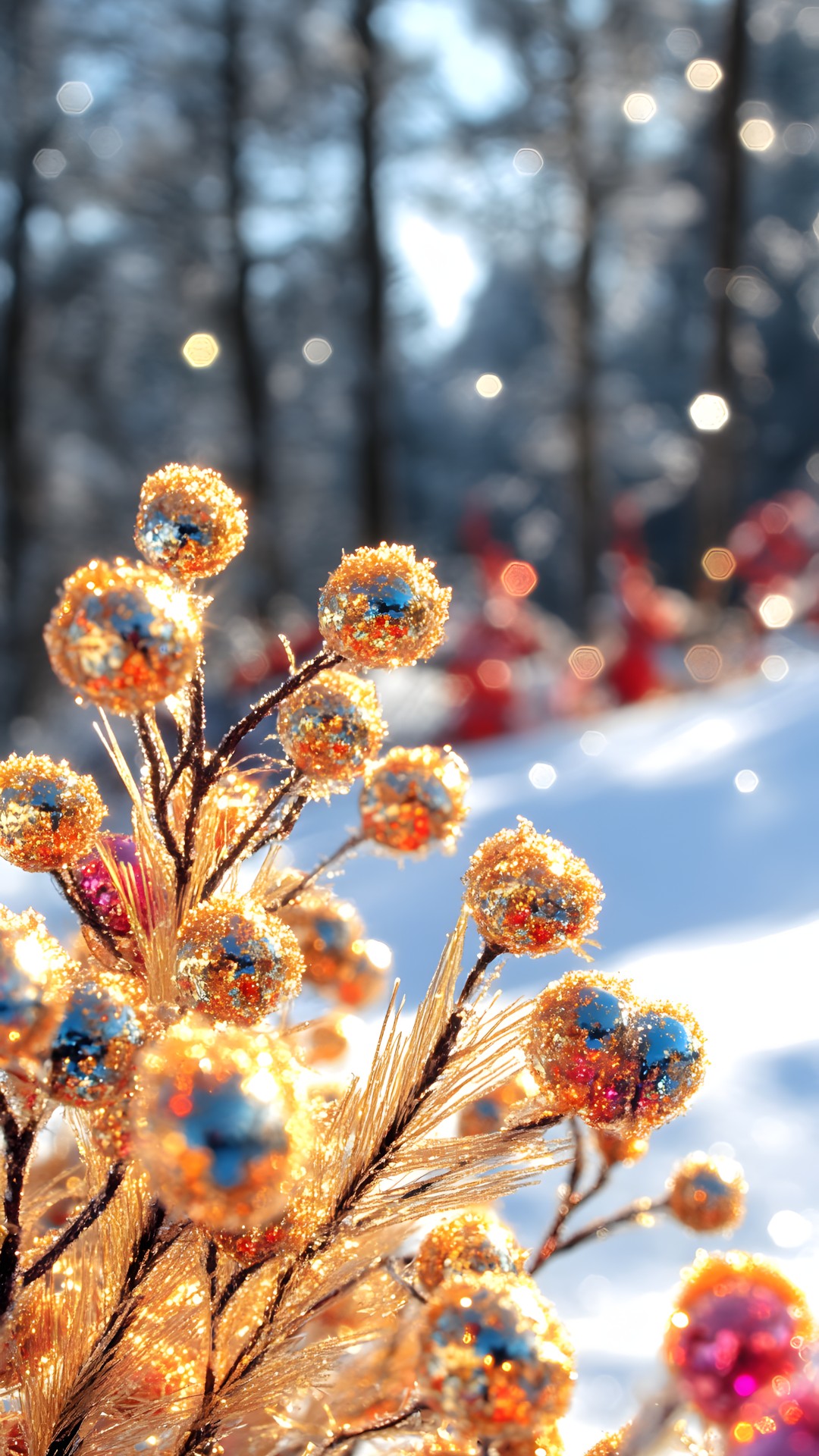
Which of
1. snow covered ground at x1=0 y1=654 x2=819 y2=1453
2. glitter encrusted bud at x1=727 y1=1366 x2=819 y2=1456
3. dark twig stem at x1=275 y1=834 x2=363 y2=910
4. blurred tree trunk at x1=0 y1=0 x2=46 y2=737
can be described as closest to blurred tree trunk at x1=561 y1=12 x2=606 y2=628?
blurred tree trunk at x1=0 y1=0 x2=46 y2=737

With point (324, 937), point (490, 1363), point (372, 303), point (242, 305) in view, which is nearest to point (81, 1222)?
point (490, 1363)

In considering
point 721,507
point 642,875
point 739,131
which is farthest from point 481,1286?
point 739,131

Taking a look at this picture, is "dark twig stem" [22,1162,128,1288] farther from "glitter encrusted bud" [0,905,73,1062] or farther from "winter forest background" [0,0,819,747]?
"winter forest background" [0,0,819,747]

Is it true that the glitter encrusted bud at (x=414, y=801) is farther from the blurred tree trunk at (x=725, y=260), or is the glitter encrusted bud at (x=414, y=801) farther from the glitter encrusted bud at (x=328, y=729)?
the blurred tree trunk at (x=725, y=260)

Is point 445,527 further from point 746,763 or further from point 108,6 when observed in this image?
point 746,763

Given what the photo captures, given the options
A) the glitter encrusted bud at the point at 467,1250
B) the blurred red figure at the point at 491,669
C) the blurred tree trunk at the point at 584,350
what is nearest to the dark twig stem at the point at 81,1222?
the glitter encrusted bud at the point at 467,1250

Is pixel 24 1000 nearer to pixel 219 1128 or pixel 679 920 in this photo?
pixel 219 1128
